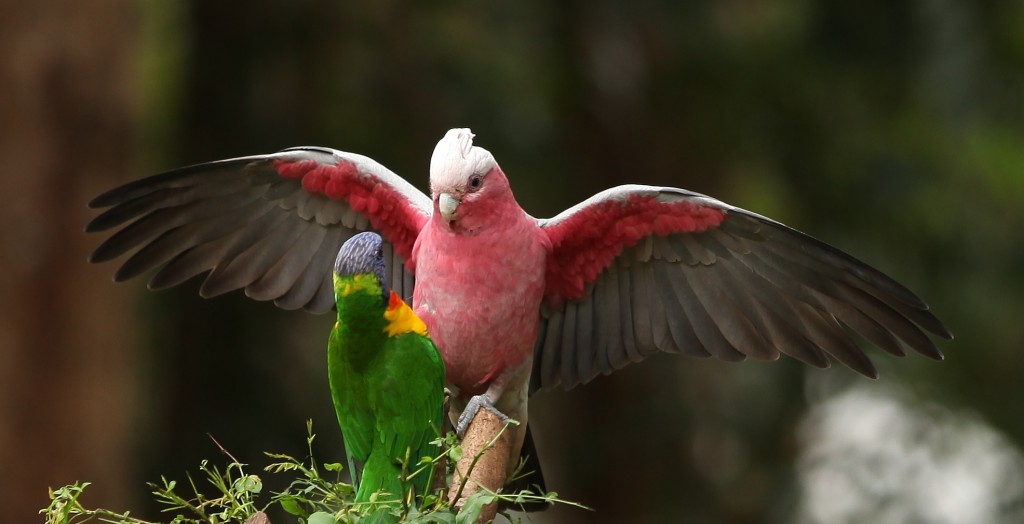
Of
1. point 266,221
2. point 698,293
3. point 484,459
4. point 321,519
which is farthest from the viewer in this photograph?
point 266,221

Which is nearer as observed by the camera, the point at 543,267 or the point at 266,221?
the point at 543,267

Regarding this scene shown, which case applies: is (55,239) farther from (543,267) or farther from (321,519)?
(321,519)

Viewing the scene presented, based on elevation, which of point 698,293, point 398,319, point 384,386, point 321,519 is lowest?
point 321,519

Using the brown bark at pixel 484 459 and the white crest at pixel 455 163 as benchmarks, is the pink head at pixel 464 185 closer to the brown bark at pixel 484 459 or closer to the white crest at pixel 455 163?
the white crest at pixel 455 163

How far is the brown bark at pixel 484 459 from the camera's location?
13.1 ft

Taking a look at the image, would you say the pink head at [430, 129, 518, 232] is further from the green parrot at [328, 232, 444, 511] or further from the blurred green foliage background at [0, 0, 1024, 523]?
the blurred green foliage background at [0, 0, 1024, 523]

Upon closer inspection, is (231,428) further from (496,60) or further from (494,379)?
(494,379)

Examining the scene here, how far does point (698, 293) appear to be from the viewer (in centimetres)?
502

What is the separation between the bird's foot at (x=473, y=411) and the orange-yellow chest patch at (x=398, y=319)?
0.59m

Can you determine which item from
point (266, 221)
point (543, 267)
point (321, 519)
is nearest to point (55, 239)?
point (266, 221)

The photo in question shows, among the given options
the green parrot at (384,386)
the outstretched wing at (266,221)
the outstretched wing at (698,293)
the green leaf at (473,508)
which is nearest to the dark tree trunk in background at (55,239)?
the outstretched wing at (266,221)

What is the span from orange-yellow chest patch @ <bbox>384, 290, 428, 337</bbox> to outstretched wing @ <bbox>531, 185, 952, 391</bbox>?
1144 millimetres

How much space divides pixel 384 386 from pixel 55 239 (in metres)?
5.68

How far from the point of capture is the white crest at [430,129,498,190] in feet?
A: 14.1
